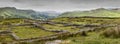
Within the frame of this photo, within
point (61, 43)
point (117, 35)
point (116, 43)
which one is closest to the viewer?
point (61, 43)

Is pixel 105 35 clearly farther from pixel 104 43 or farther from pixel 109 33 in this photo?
pixel 104 43

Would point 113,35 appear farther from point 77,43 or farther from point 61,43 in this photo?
point 61,43

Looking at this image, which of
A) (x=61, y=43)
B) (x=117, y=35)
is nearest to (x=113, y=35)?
(x=117, y=35)

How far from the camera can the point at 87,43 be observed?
31.5 metres

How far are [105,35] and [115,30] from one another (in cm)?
168

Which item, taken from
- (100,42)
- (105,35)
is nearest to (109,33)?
(105,35)

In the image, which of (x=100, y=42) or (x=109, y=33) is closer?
(x=100, y=42)

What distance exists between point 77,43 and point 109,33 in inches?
237

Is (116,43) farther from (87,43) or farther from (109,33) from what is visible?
(109,33)

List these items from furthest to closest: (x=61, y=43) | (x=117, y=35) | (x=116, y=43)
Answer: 1. (x=117, y=35)
2. (x=116, y=43)
3. (x=61, y=43)

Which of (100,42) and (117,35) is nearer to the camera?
(100,42)

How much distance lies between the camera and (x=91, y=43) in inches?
1226

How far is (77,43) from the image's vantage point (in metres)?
32.2

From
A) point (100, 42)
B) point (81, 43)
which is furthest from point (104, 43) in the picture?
point (81, 43)
